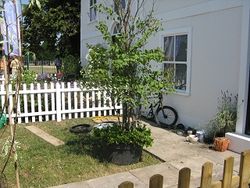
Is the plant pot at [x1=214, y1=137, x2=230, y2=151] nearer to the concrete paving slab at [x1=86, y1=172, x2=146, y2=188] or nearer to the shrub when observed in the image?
the shrub

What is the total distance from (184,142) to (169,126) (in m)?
1.54

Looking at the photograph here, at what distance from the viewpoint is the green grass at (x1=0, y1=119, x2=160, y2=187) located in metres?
4.56

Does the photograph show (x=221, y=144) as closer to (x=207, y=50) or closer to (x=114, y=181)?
(x=207, y=50)

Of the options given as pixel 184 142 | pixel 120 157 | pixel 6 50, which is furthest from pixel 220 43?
pixel 6 50

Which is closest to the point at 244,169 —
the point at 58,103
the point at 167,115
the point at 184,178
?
the point at 184,178

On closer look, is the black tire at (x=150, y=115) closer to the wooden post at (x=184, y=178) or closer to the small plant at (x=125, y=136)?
the small plant at (x=125, y=136)

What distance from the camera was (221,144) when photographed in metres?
5.96

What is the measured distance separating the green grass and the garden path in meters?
0.23

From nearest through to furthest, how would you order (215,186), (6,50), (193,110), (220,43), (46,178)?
(215,186)
(6,50)
(46,178)
(220,43)
(193,110)

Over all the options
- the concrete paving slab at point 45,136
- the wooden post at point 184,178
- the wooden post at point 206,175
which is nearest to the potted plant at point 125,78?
the concrete paving slab at point 45,136

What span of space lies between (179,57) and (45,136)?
4028 millimetres

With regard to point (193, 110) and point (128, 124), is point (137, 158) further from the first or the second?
point (193, 110)

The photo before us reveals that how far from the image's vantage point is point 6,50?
2.90m

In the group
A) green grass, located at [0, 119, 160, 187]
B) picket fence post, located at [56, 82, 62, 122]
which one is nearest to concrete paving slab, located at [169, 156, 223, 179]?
green grass, located at [0, 119, 160, 187]
